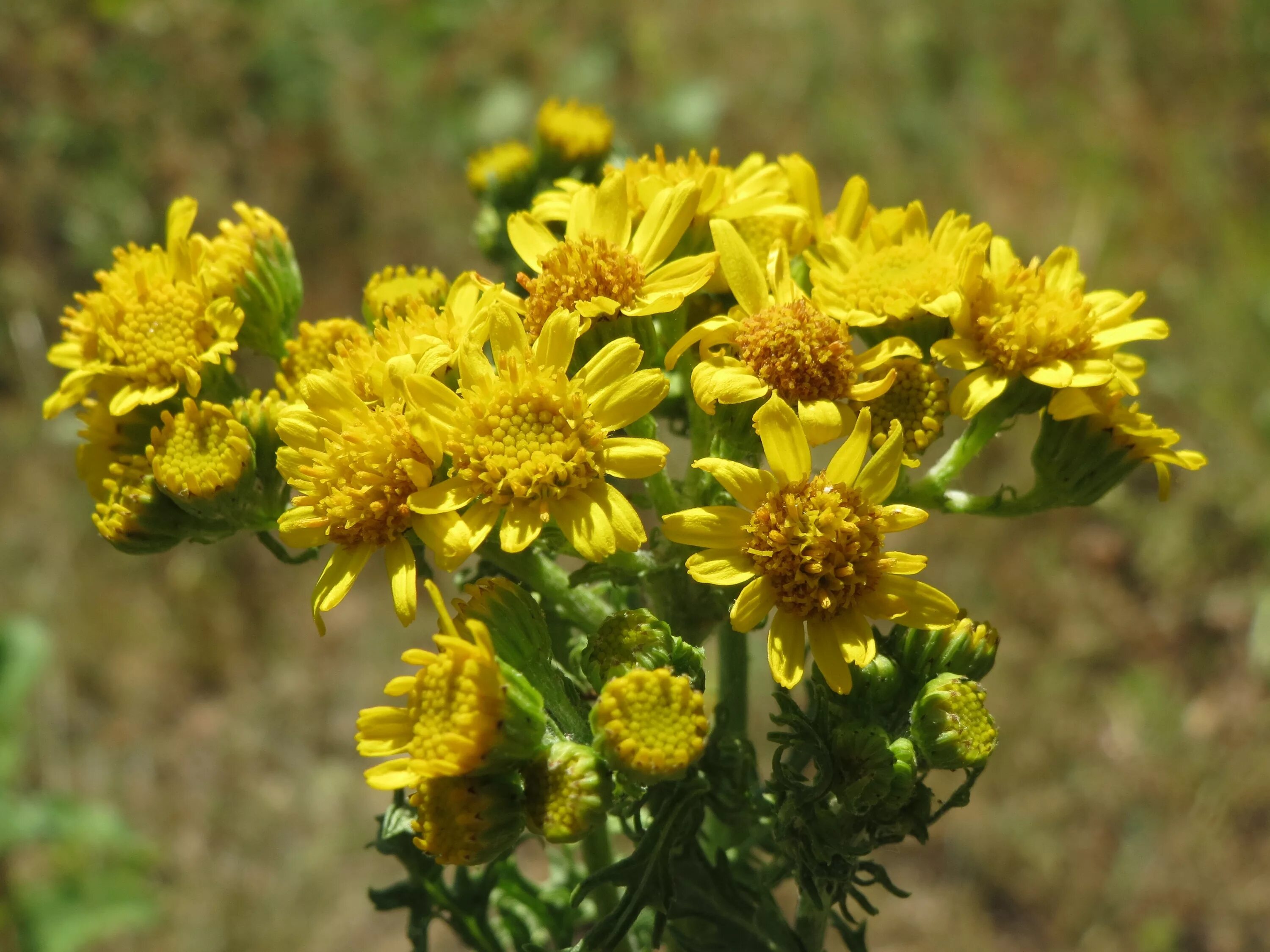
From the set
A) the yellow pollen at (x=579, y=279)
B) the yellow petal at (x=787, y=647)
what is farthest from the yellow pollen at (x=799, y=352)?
the yellow petal at (x=787, y=647)

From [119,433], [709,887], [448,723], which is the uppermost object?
[119,433]

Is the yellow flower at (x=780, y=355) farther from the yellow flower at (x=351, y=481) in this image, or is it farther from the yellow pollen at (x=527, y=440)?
the yellow flower at (x=351, y=481)

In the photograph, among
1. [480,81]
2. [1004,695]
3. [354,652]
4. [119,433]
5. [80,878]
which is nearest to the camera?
[119,433]

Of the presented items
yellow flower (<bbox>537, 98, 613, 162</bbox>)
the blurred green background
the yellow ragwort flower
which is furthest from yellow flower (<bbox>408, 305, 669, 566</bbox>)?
the blurred green background

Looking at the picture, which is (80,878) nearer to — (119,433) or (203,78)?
(119,433)

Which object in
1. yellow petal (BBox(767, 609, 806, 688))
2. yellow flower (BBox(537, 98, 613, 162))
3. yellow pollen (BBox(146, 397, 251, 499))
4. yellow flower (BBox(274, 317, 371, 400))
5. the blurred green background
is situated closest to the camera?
yellow petal (BBox(767, 609, 806, 688))

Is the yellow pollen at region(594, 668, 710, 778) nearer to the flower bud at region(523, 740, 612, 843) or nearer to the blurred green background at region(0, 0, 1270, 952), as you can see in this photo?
the flower bud at region(523, 740, 612, 843)

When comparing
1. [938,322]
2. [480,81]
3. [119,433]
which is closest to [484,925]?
[119,433]
